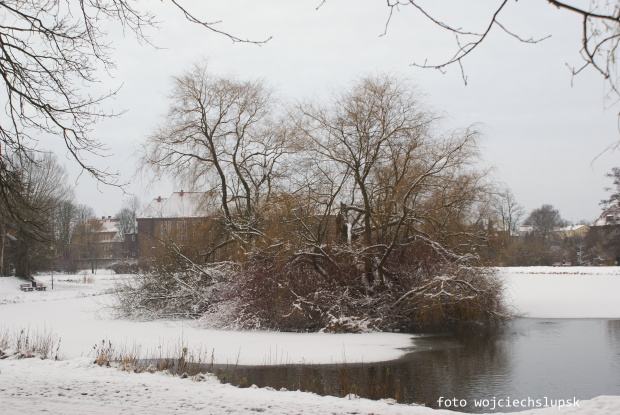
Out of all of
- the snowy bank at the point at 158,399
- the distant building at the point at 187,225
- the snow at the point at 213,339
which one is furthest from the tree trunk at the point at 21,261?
the snowy bank at the point at 158,399

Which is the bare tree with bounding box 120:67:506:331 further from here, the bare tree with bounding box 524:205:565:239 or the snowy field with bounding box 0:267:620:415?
the bare tree with bounding box 524:205:565:239

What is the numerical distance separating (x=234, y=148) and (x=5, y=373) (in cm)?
1564

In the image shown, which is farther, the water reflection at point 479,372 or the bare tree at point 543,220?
the bare tree at point 543,220

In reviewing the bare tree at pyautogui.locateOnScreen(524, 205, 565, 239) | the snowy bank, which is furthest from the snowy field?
the bare tree at pyautogui.locateOnScreen(524, 205, 565, 239)

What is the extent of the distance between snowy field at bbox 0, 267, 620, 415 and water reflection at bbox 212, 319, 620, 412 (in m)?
0.95

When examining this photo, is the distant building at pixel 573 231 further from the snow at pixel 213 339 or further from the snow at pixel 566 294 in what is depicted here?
the snow at pixel 213 339

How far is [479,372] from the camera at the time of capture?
1158 cm

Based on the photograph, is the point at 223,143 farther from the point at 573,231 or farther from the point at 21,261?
the point at 573,231

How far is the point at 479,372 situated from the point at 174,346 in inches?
297

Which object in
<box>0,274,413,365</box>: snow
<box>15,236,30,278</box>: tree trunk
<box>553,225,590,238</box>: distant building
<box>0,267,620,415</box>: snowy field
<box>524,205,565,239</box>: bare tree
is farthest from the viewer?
<box>553,225,590,238</box>: distant building

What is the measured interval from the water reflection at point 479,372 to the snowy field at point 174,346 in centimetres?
95

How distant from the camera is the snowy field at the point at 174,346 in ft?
22.3

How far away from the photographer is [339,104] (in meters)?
20.1

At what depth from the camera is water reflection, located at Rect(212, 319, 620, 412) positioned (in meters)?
9.55
